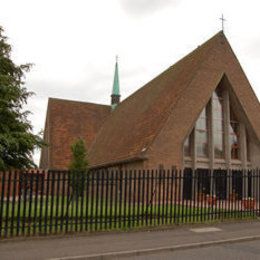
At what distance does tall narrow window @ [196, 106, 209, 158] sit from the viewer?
90.5 feet

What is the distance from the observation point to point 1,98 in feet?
64.9

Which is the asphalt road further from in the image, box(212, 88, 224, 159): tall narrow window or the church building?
box(212, 88, 224, 159): tall narrow window

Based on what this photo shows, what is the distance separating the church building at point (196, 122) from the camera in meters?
25.3

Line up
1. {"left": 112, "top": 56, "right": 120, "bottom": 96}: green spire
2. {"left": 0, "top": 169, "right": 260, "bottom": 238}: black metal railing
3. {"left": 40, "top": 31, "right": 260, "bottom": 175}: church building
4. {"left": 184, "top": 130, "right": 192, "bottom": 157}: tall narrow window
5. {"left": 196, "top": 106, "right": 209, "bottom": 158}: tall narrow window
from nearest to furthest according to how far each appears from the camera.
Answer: {"left": 0, "top": 169, "right": 260, "bottom": 238}: black metal railing → {"left": 40, "top": 31, "right": 260, "bottom": 175}: church building → {"left": 184, "top": 130, "right": 192, "bottom": 157}: tall narrow window → {"left": 196, "top": 106, "right": 209, "bottom": 158}: tall narrow window → {"left": 112, "top": 56, "right": 120, "bottom": 96}: green spire

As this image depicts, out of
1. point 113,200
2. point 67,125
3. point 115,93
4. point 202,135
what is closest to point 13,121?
point 113,200

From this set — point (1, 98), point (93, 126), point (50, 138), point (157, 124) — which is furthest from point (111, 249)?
point (93, 126)

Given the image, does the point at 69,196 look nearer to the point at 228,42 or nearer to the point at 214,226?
the point at 214,226

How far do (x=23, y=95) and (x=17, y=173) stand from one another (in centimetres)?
961

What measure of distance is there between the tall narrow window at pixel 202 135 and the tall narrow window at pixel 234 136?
1.81 m

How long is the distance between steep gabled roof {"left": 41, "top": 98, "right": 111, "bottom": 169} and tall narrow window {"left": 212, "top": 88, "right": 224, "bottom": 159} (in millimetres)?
13354

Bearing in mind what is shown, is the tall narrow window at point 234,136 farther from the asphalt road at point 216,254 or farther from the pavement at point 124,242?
the asphalt road at point 216,254

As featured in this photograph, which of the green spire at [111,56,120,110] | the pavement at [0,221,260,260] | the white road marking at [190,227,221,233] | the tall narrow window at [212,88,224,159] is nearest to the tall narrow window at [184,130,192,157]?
the tall narrow window at [212,88,224,159]

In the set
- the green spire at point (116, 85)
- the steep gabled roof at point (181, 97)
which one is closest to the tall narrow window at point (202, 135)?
the steep gabled roof at point (181, 97)

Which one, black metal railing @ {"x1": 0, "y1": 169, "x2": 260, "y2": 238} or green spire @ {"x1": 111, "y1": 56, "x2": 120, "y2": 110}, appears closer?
black metal railing @ {"x1": 0, "y1": 169, "x2": 260, "y2": 238}
